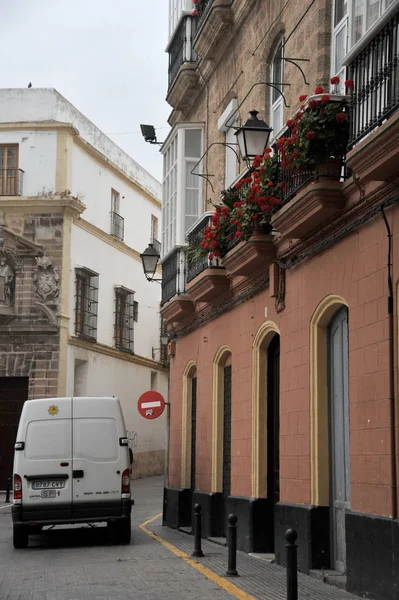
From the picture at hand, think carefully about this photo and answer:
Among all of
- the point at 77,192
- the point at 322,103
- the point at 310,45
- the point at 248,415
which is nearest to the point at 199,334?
the point at 248,415

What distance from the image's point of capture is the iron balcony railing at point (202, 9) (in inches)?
730

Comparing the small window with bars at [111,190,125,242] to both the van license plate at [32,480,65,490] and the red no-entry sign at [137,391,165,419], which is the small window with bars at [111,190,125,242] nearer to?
the red no-entry sign at [137,391,165,419]

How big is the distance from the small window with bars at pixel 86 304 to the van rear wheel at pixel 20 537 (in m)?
17.8

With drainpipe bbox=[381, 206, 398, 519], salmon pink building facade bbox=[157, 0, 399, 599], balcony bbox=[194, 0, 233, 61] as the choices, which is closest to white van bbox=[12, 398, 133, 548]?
salmon pink building facade bbox=[157, 0, 399, 599]

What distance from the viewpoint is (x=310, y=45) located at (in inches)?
538

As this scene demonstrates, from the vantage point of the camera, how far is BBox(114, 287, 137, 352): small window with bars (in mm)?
38237

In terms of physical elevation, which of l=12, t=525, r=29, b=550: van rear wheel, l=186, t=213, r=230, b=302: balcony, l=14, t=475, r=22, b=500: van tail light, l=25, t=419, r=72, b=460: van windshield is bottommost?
l=12, t=525, r=29, b=550: van rear wheel

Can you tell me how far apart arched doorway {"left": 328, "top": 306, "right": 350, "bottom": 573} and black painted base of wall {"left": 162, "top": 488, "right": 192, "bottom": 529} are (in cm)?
811

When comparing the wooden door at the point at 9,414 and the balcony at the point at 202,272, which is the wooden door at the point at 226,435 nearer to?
the balcony at the point at 202,272

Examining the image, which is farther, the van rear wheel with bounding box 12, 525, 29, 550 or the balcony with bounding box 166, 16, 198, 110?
the balcony with bounding box 166, 16, 198, 110

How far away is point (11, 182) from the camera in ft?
113

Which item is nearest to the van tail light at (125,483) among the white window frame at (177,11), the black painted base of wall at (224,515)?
the black painted base of wall at (224,515)

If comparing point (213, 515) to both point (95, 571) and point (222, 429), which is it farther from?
point (95, 571)

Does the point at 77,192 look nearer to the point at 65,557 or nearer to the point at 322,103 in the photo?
the point at 65,557
